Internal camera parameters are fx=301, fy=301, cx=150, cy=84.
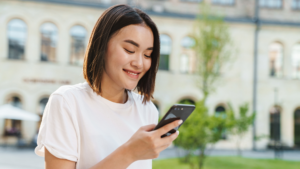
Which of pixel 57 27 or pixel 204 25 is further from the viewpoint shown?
pixel 57 27

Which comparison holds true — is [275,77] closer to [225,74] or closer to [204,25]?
[225,74]

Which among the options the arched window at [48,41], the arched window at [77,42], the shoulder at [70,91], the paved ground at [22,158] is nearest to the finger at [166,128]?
the shoulder at [70,91]

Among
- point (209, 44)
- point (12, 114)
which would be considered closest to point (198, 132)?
point (209, 44)

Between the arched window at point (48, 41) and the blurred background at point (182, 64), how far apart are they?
0.18 feet

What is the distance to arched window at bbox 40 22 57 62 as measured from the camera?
17672 millimetres

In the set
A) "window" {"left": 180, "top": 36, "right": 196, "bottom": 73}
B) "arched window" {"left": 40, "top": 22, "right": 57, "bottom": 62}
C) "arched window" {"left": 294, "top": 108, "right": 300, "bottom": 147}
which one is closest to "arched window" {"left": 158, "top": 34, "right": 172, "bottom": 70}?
"window" {"left": 180, "top": 36, "right": 196, "bottom": 73}

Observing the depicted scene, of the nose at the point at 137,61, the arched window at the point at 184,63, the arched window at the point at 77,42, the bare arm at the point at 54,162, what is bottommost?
the bare arm at the point at 54,162

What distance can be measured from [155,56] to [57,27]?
17.5 m

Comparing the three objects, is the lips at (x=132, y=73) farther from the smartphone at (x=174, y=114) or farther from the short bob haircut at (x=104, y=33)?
the smartphone at (x=174, y=114)

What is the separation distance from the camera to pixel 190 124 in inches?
389

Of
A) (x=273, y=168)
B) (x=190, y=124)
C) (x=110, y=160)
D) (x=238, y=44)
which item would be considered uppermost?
(x=238, y=44)

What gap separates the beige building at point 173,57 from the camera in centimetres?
1728

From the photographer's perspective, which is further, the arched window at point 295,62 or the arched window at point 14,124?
the arched window at point 295,62

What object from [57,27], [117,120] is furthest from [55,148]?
[57,27]
